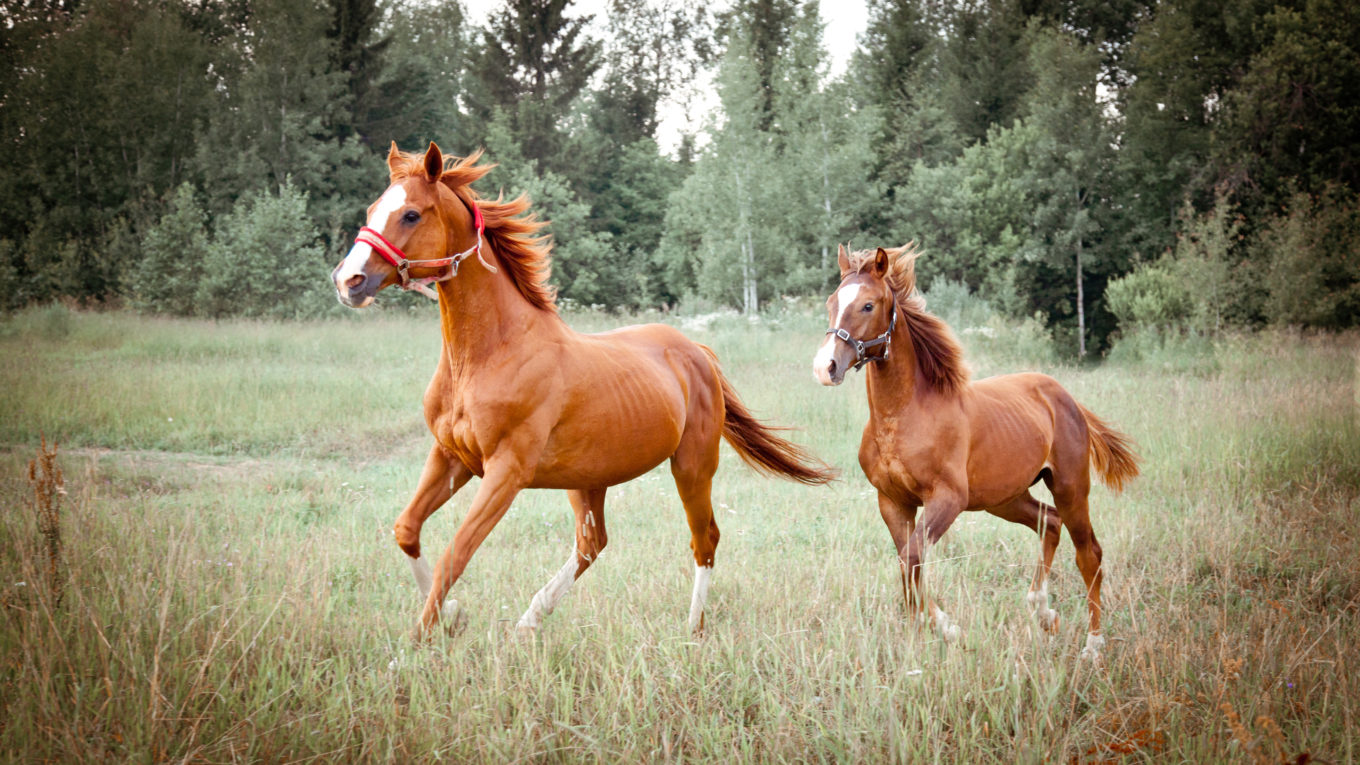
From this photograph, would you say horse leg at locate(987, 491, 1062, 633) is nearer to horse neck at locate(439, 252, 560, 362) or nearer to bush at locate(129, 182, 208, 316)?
horse neck at locate(439, 252, 560, 362)

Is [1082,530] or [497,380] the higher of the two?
[497,380]

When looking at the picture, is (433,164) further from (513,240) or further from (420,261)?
(513,240)

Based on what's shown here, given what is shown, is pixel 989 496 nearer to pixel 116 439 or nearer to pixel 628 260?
pixel 116 439

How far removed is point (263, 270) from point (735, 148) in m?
15.6

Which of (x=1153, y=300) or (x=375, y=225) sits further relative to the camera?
(x=1153, y=300)

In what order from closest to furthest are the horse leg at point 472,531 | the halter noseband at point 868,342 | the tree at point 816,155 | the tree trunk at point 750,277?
the horse leg at point 472,531 < the halter noseband at point 868,342 < the tree at point 816,155 < the tree trunk at point 750,277

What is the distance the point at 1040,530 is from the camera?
470 cm

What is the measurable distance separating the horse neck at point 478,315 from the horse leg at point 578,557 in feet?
3.70

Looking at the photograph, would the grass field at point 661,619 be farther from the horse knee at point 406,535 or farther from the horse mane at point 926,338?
the horse mane at point 926,338

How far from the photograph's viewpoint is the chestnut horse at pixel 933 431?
12.5 feet

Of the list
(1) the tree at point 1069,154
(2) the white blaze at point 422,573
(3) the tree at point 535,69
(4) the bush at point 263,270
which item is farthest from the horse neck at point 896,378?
(3) the tree at point 535,69

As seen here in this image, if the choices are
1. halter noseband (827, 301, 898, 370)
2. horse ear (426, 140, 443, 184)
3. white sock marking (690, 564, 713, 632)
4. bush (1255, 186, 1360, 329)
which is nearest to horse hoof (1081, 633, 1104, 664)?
halter noseband (827, 301, 898, 370)

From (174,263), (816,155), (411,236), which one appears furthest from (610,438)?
(816,155)

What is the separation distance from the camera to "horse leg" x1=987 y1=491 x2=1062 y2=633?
438cm
